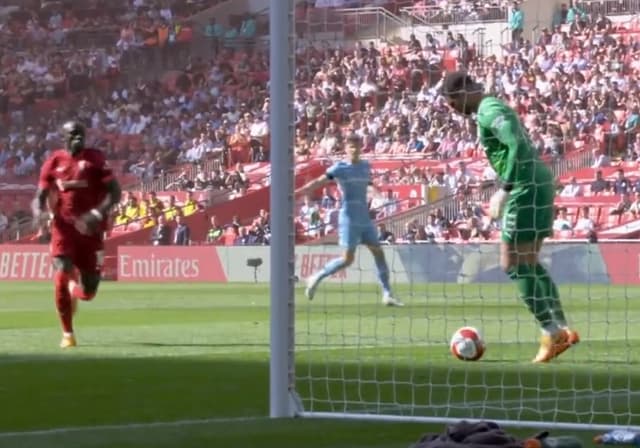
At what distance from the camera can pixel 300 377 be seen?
10.6m

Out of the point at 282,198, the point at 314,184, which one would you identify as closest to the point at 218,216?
the point at 314,184

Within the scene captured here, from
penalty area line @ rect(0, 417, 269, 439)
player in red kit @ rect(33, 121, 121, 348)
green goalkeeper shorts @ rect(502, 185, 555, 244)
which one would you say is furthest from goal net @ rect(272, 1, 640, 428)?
player in red kit @ rect(33, 121, 121, 348)

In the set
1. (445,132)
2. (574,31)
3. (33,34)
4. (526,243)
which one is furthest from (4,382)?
(33,34)

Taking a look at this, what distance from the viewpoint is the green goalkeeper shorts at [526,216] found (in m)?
11.1

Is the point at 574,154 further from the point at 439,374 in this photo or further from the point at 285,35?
the point at 285,35

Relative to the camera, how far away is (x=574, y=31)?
Result: 15.5 metres

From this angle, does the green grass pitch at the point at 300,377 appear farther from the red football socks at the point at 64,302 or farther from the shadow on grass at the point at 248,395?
the red football socks at the point at 64,302

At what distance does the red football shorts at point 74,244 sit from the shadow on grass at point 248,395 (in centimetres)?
217

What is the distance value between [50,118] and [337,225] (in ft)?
80.1

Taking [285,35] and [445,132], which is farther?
[445,132]

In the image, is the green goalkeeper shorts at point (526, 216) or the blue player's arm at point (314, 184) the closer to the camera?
the green goalkeeper shorts at point (526, 216)

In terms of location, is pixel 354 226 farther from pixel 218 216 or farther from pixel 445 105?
pixel 218 216

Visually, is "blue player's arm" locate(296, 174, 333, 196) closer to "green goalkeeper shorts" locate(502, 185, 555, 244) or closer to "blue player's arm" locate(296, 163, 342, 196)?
"blue player's arm" locate(296, 163, 342, 196)

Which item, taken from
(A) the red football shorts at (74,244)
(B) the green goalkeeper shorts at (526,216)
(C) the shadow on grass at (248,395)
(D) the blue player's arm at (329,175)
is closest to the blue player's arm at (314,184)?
(D) the blue player's arm at (329,175)
